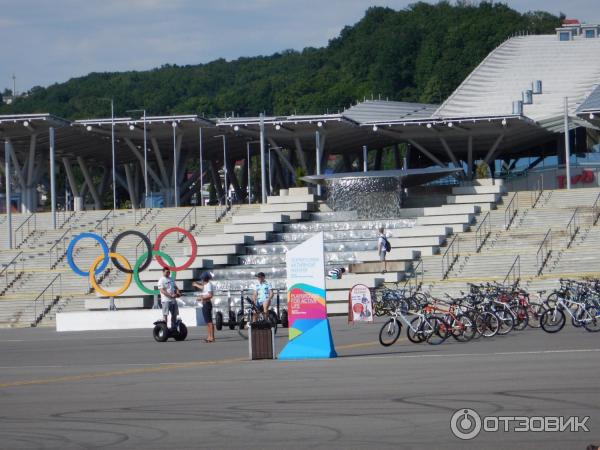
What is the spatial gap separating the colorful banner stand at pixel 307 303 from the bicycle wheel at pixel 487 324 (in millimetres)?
5148

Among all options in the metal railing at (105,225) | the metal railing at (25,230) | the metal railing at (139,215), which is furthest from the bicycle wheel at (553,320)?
the metal railing at (25,230)

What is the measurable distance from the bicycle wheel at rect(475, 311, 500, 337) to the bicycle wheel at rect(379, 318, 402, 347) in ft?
6.76

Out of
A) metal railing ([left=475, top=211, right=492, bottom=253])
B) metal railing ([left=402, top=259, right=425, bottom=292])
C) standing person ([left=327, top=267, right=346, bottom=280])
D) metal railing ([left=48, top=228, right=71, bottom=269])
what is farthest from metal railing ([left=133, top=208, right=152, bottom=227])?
metal railing ([left=402, top=259, right=425, bottom=292])

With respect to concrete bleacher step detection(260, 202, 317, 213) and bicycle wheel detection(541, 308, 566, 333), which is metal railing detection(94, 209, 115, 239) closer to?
concrete bleacher step detection(260, 202, 317, 213)

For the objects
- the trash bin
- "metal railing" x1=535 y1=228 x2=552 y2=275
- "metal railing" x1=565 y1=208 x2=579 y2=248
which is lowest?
"metal railing" x1=535 y1=228 x2=552 y2=275

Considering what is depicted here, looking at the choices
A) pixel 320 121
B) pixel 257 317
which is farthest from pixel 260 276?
pixel 320 121

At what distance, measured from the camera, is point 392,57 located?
145 metres

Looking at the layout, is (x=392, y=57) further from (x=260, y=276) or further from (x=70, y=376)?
(x=70, y=376)

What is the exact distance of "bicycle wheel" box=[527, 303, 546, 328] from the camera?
29.3 m

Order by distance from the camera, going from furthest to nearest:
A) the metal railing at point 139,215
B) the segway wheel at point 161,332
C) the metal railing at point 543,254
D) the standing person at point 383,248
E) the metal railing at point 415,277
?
the metal railing at point 139,215 < the standing person at point 383,248 < the metal railing at point 543,254 < the metal railing at point 415,277 < the segway wheel at point 161,332

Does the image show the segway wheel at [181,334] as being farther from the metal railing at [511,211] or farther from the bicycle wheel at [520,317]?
the metal railing at [511,211]

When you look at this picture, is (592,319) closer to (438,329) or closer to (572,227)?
(438,329)

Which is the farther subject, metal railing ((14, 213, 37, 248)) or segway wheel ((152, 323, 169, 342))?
metal railing ((14, 213, 37, 248))

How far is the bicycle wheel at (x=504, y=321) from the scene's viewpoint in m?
27.7
